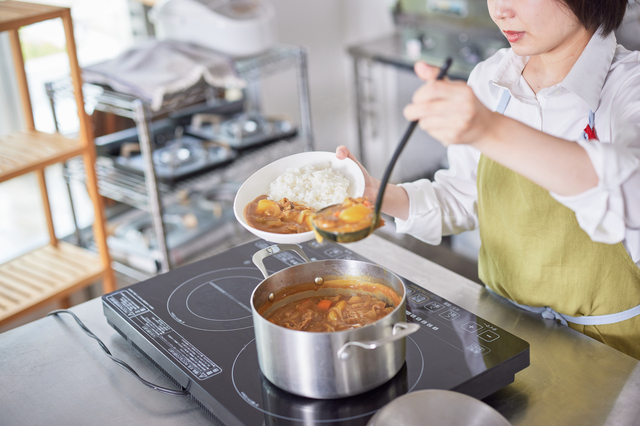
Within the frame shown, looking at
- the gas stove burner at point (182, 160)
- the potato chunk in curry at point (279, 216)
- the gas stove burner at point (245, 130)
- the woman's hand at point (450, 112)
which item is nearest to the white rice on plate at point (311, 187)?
the potato chunk in curry at point (279, 216)

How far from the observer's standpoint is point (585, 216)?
0.89 metres

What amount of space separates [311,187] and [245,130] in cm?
164

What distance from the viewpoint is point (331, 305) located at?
1064 mm

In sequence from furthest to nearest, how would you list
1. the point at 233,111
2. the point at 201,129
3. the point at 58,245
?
1. the point at 233,111
2. the point at 201,129
3. the point at 58,245

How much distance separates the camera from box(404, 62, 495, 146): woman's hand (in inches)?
32.7

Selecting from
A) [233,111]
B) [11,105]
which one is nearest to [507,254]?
[233,111]

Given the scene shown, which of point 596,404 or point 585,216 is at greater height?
point 585,216

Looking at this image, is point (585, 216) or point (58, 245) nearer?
point (585, 216)

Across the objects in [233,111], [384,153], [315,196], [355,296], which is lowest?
[384,153]

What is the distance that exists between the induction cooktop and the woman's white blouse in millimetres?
214

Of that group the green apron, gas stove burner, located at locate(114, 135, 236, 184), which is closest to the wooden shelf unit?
gas stove burner, located at locate(114, 135, 236, 184)

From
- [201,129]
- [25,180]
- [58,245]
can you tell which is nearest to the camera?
[58,245]

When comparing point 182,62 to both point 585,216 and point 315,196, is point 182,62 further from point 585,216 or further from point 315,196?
point 585,216

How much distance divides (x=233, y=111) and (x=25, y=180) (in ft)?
5.43
